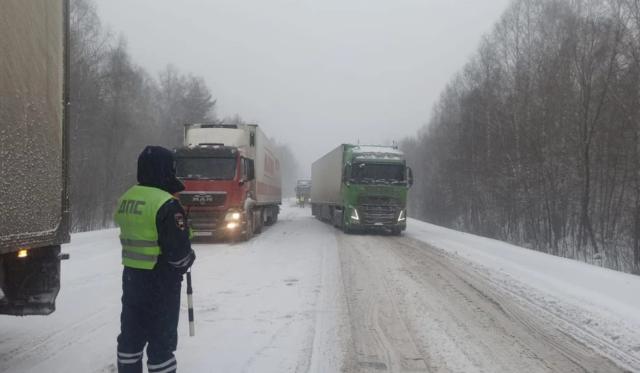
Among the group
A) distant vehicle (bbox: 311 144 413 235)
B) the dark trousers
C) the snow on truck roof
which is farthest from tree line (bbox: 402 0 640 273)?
the dark trousers

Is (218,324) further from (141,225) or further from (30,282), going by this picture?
(141,225)

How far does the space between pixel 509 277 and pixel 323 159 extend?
1791 centimetres

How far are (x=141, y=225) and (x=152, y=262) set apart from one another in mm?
269

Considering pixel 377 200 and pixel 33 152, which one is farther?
pixel 377 200

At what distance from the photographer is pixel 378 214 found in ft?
57.4

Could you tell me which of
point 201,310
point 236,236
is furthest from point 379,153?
point 201,310

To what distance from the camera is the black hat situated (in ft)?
11.2

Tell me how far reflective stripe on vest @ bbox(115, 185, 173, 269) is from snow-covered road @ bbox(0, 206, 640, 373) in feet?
4.74

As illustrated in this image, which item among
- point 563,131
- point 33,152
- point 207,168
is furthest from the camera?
point 563,131

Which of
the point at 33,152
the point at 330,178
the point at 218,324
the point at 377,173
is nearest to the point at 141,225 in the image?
the point at 33,152

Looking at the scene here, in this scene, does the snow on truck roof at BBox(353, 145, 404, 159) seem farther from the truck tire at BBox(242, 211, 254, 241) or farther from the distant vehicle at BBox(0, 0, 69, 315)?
the distant vehicle at BBox(0, 0, 69, 315)

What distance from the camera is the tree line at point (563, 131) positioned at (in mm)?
19750

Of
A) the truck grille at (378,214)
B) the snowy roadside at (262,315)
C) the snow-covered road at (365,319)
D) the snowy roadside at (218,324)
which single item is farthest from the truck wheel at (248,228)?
the snowy roadside at (218,324)

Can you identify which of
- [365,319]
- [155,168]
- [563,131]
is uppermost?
[563,131]
